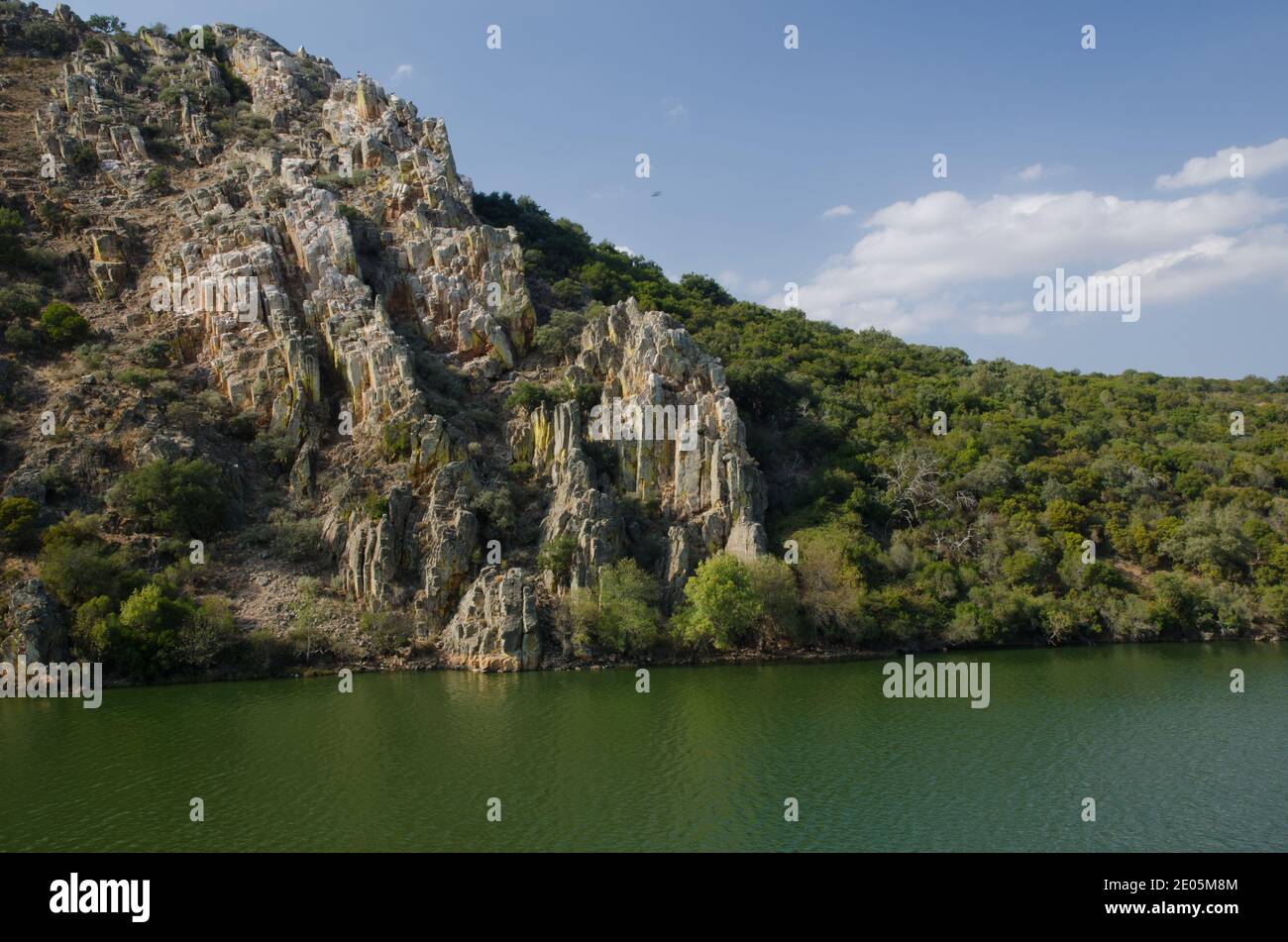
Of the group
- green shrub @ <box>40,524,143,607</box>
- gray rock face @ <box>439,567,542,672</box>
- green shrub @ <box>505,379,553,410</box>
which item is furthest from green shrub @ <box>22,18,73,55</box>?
gray rock face @ <box>439,567,542,672</box>

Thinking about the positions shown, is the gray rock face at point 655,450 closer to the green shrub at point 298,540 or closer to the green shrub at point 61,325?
the green shrub at point 298,540

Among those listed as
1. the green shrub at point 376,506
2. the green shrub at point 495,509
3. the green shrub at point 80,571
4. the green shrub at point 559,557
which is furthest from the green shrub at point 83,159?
the green shrub at point 559,557

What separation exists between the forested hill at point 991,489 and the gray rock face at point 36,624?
29040 mm

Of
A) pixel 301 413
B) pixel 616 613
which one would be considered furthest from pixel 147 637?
pixel 616 613

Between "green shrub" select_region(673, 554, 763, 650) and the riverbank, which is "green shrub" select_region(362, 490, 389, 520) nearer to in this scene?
the riverbank

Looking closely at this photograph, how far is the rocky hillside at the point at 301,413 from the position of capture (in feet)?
123

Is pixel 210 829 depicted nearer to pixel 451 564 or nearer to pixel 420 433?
pixel 451 564

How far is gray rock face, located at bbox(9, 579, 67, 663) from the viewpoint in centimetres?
3212

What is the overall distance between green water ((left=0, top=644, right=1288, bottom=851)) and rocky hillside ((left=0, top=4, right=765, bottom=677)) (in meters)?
4.54

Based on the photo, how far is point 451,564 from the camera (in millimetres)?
39531

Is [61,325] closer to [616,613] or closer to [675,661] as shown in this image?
[616,613]

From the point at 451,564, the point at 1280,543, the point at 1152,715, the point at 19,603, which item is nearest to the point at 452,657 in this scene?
the point at 451,564

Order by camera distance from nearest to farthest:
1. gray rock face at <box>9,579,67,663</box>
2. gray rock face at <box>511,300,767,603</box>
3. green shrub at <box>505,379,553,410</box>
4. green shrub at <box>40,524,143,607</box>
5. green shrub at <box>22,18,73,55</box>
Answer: gray rock face at <box>9,579,67,663</box> → green shrub at <box>40,524,143,607</box> → gray rock face at <box>511,300,767,603</box> → green shrub at <box>505,379,553,410</box> → green shrub at <box>22,18,73,55</box>

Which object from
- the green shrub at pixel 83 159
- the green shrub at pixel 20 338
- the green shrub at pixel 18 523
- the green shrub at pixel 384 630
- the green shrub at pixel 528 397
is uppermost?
the green shrub at pixel 83 159
